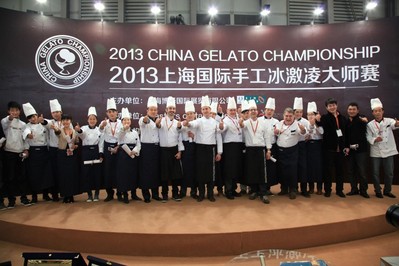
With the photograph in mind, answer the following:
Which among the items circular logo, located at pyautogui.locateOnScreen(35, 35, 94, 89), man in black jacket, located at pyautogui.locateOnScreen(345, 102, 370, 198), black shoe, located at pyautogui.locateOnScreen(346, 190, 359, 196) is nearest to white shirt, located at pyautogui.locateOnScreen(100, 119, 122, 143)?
circular logo, located at pyautogui.locateOnScreen(35, 35, 94, 89)

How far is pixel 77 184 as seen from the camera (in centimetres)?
410

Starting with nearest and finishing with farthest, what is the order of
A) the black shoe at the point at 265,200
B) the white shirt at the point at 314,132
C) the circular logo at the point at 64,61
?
the black shoe at the point at 265,200, the white shirt at the point at 314,132, the circular logo at the point at 64,61

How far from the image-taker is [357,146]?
406 centimetres

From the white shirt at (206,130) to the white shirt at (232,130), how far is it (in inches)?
5.5

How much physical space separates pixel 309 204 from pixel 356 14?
6163mm

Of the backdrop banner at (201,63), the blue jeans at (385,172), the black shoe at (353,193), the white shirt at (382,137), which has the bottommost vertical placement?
the black shoe at (353,193)

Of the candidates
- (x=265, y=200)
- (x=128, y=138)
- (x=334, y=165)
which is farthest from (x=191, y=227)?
(x=334, y=165)

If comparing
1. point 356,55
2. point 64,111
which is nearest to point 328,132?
point 356,55

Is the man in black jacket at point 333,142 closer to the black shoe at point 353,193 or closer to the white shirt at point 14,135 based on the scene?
the black shoe at point 353,193

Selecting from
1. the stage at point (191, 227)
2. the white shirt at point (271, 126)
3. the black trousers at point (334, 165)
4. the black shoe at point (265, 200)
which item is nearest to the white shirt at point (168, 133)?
the stage at point (191, 227)

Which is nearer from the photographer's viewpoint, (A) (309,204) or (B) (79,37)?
(A) (309,204)

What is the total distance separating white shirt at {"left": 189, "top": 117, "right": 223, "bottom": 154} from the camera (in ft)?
13.0

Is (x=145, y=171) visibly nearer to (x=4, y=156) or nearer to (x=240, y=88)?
(x=4, y=156)

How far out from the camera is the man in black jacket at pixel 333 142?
13.2ft
